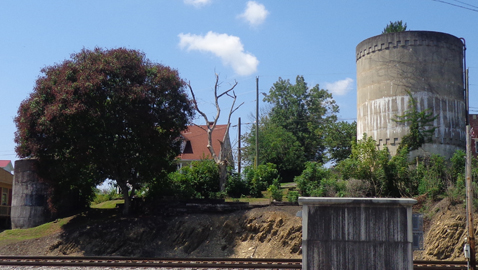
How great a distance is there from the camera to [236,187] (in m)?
30.4

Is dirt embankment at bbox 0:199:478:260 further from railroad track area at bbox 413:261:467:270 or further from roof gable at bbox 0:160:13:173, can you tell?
roof gable at bbox 0:160:13:173

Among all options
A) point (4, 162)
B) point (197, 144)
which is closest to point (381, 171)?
point (197, 144)

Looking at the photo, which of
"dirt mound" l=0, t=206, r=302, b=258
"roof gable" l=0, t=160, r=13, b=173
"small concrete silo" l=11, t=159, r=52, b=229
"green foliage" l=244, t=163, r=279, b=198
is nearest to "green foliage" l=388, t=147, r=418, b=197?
"dirt mound" l=0, t=206, r=302, b=258

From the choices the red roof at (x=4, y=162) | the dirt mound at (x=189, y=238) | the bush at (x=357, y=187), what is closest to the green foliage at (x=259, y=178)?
the bush at (x=357, y=187)

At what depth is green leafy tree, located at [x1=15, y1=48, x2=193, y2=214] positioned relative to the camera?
23875mm

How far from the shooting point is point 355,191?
85.9 feet

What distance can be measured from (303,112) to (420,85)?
78.6 feet

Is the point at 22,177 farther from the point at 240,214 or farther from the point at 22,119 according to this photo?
the point at 240,214

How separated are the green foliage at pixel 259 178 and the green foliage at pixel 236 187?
0.38 meters

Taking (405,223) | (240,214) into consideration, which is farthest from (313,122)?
(405,223)

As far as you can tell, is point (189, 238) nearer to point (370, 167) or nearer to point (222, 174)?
point (222, 174)

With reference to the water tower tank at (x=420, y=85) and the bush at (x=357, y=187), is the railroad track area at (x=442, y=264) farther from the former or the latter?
the water tower tank at (x=420, y=85)

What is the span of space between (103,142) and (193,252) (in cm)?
708

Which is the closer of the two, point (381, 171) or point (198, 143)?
point (381, 171)
